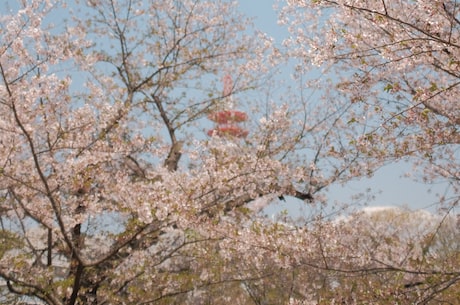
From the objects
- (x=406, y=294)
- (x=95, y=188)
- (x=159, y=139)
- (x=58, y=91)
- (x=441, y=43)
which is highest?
(x=159, y=139)

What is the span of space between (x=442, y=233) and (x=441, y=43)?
16605 millimetres

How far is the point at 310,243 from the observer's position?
266 inches

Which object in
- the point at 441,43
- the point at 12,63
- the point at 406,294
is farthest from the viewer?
the point at 12,63

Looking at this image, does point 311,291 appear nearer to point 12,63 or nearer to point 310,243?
point 310,243

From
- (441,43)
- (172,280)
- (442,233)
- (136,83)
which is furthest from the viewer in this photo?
(442,233)

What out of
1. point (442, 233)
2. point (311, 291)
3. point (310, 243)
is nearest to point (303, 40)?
point (310, 243)

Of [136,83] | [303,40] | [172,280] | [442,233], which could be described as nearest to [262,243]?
[172,280]

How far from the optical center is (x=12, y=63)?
5.80m

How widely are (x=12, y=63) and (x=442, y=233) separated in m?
17.4

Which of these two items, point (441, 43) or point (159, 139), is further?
point (159, 139)

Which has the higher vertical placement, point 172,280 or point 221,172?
point 221,172

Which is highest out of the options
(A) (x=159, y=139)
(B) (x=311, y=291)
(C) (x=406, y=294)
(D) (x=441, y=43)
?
(A) (x=159, y=139)

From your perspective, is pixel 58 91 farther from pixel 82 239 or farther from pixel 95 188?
pixel 82 239

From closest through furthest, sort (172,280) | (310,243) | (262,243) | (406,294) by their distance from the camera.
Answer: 1. (406,294)
2. (262,243)
3. (310,243)
4. (172,280)
